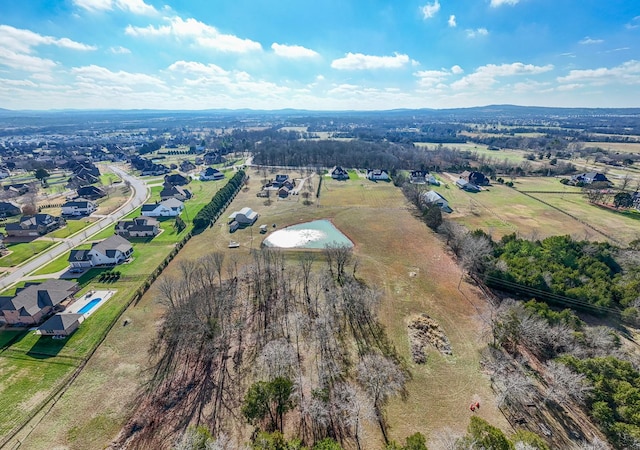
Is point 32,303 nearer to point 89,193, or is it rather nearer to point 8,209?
point 8,209

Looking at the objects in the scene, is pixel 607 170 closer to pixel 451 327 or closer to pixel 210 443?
pixel 451 327

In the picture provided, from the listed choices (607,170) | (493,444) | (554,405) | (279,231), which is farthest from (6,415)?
(607,170)

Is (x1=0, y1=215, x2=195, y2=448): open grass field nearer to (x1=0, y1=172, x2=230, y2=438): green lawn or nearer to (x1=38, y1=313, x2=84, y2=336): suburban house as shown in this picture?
(x1=0, y1=172, x2=230, y2=438): green lawn

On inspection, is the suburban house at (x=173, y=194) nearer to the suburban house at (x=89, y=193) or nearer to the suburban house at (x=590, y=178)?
the suburban house at (x=89, y=193)

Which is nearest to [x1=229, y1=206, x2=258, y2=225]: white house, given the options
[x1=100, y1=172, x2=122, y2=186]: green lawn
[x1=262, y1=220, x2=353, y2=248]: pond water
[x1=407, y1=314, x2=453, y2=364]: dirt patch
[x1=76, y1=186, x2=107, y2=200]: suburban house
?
[x1=262, y1=220, x2=353, y2=248]: pond water

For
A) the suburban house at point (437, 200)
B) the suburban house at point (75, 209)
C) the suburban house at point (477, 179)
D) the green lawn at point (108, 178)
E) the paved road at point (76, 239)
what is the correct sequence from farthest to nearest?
the green lawn at point (108, 178)
the suburban house at point (477, 179)
the suburban house at point (437, 200)
the suburban house at point (75, 209)
the paved road at point (76, 239)

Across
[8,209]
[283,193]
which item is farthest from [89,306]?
[8,209]

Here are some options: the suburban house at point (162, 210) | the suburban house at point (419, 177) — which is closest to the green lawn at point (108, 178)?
the suburban house at point (162, 210)
